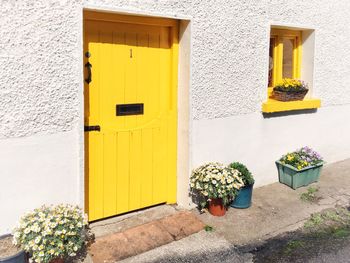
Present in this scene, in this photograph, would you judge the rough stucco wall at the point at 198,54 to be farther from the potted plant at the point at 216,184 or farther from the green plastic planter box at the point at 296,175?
the green plastic planter box at the point at 296,175

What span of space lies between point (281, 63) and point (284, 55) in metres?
0.28

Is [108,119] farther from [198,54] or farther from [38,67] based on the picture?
[198,54]

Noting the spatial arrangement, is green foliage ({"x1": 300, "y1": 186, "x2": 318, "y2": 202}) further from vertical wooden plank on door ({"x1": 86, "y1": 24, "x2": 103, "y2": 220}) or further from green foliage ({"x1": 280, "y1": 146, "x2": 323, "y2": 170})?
vertical wooden plank on door ({"x1": 86, "y1": 24, "x2": 103, "y2": 220})

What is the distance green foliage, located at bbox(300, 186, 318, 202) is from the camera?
17.2ft

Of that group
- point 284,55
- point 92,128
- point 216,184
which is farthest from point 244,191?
point 284,55

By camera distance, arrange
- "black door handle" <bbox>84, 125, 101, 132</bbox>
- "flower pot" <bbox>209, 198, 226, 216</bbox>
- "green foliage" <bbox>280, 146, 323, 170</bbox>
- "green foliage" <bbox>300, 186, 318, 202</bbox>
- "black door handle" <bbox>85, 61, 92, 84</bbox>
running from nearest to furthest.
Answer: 1. "black door handle" <bbox>85, 61, 92, 84</bbox>
2. "black door handle" <bbox>84, 125, 101, 132</bbox>
3. "flower pot" <bbox>209, 198, 226, 216</bbox>
4. "green foliage" <bbox>300, 186, 318, 202</bbox>
5. "green foliage" <bbox>280, 146, 323, 170</bbox>

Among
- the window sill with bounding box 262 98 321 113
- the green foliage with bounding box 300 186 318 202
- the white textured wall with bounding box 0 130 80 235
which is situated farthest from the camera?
the window sill with bounding box 262 98 321 113

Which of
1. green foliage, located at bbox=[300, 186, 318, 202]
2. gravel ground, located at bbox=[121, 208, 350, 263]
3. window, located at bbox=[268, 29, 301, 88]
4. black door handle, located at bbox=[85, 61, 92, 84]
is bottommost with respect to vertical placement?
gravel ground, located at bbox=[121, 208, 350, 263]

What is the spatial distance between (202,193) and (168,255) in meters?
1.00

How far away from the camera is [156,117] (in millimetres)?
4555

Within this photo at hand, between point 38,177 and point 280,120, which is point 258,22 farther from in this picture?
point 38,177

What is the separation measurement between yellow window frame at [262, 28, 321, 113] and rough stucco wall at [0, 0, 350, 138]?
296 mm

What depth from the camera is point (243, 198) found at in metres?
4.80

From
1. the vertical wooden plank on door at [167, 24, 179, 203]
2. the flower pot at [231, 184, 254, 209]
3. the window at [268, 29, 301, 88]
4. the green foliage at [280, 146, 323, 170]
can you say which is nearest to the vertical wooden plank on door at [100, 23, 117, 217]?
the vertical wooden plank on door at [167, 24, 179, 203]
